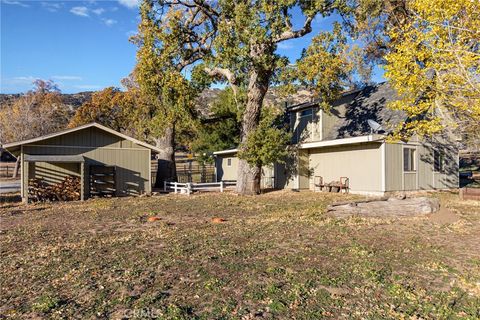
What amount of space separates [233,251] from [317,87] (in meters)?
13.9

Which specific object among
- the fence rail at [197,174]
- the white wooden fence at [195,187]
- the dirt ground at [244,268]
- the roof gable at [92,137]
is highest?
the roof gable at [92,137]

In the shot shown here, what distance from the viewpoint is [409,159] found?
62.4 feet

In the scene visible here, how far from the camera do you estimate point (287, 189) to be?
871 inches

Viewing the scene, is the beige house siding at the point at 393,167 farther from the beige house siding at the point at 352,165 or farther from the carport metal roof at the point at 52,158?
the carport metal roof at the point at 52,158

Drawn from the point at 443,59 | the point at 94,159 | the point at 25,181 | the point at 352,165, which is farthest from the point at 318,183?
the point at 25,181

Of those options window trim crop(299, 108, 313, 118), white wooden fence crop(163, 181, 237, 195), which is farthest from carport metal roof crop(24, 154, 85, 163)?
window trim crop(299, 108, 313, 118)

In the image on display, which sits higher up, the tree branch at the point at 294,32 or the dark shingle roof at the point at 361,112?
the tree branch at the point at 294,32

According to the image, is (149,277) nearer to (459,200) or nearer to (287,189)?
(459,200)

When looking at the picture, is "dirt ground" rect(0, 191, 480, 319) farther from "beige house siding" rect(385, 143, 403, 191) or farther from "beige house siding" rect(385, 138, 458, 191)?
"beige house siding" rect(385, 138, 458, 191)

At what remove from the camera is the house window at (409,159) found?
18.7 m

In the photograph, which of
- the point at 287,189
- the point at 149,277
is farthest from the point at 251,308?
the point at 287,189

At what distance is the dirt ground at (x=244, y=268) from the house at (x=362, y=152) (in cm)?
701

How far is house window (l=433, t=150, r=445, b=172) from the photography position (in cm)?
2022

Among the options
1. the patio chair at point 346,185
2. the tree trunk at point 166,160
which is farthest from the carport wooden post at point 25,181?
the patio chair at point 346,185
